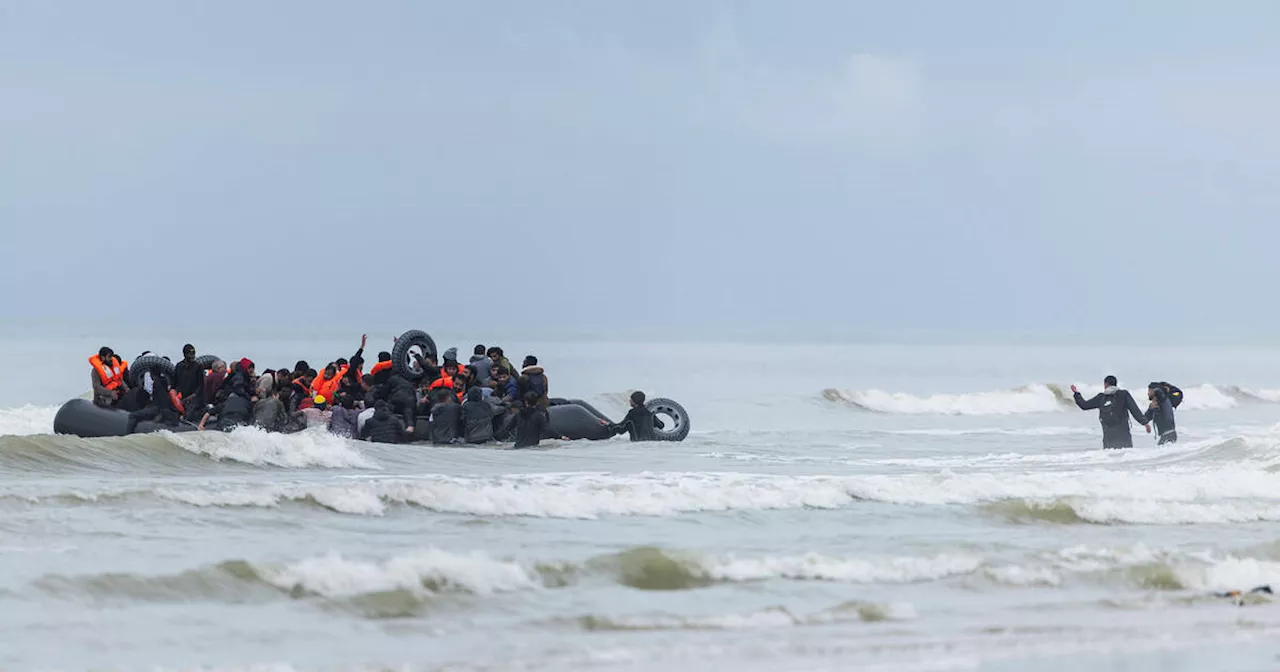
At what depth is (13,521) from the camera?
12.5 m

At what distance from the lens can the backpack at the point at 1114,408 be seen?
19.9 metres

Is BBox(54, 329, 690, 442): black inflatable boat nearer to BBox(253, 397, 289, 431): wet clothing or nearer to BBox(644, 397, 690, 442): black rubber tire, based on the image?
BBox(644, 397, 690, 442): black rubber tire

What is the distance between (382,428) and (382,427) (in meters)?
0.01

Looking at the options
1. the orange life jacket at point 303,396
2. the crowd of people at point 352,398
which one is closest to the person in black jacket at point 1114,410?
the crowd of people at point 352,398

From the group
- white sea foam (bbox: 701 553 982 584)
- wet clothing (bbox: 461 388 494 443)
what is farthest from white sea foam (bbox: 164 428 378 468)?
white sea foam (bbox: 701 553 982 584)

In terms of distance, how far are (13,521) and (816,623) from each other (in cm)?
673

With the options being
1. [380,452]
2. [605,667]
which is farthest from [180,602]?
[380,452]

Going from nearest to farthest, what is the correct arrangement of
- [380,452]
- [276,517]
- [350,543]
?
[350,543] → [276,517] → [380,452]

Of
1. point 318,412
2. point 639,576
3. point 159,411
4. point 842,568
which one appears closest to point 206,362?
point 159,411

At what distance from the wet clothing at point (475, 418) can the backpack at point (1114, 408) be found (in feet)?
25.5

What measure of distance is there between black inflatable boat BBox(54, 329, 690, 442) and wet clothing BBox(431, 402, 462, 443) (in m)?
0.17

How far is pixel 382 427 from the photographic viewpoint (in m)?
Answer: 19.5

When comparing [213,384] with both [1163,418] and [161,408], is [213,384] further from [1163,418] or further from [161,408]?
[1163,418]

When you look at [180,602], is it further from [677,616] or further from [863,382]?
[863,382]
